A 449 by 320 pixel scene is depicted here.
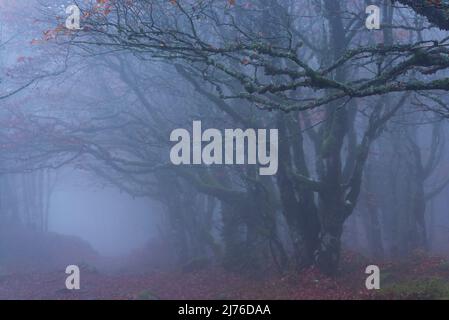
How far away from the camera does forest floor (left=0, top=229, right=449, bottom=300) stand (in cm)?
1146

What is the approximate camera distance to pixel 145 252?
3225 cm

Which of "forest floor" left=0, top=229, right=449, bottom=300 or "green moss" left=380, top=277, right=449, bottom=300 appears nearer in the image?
"green moss" left=380, top=277, right=449, bottom=300

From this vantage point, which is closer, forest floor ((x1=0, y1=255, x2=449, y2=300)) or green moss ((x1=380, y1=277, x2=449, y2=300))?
green moss ((x1=380, y1=277, x2=449, y2=300))

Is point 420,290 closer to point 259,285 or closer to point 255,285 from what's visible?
point 259,285

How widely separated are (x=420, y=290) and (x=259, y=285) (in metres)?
4.52

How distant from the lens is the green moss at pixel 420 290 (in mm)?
10323

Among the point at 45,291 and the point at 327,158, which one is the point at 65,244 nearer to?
the point at 45,291

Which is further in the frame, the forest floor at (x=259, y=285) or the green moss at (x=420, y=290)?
the forest floor at (x=259, y=285)

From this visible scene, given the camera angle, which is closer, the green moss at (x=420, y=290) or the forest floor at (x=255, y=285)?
the green moss at (x=420, y=290)

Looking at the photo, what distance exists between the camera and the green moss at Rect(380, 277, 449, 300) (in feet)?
33.9

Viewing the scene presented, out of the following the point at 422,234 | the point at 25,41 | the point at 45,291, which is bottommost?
the point at 45,291

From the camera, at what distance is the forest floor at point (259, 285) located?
11461mm
